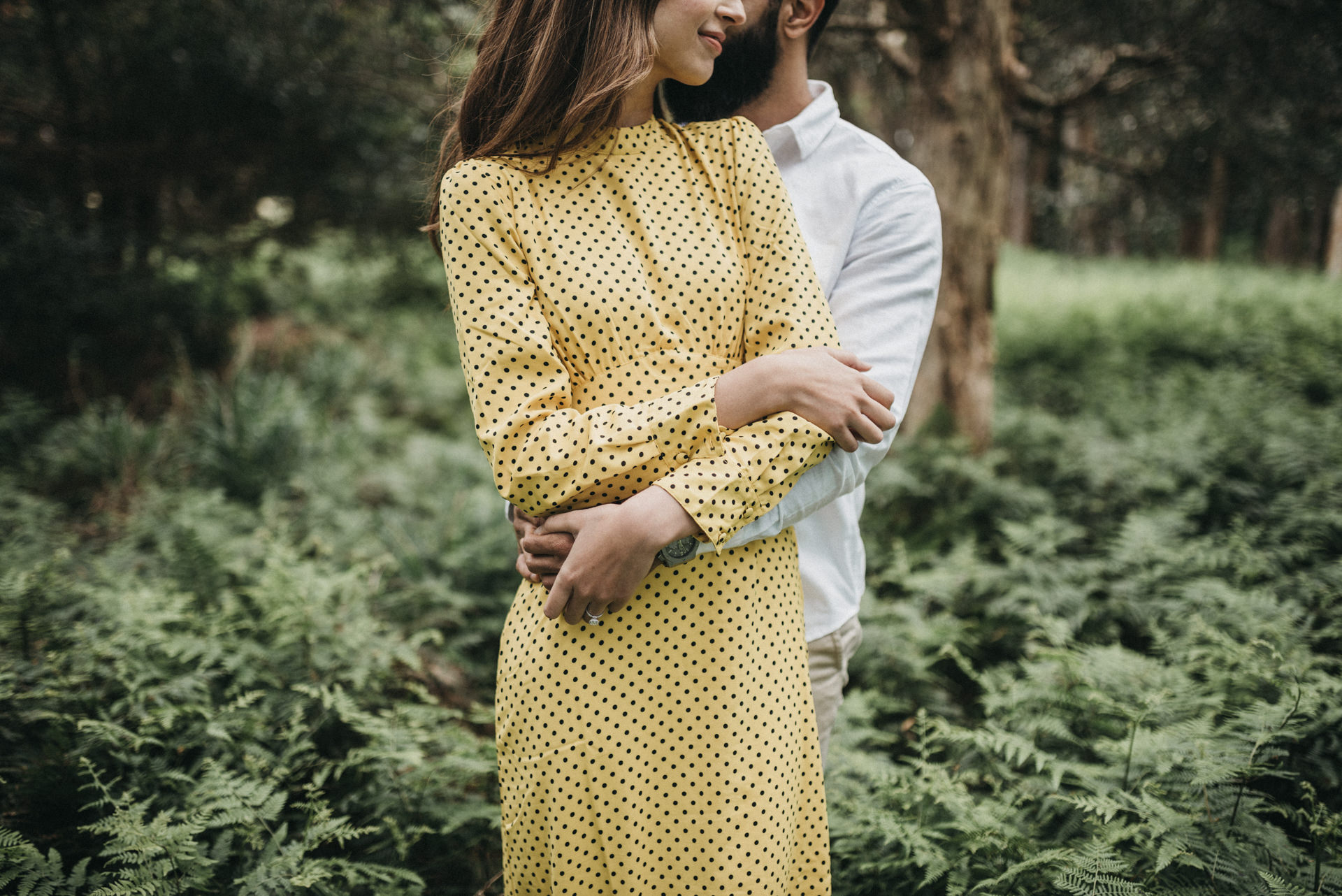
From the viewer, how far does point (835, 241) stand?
72.6 inches

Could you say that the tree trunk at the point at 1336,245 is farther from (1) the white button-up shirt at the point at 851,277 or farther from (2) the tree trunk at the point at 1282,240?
(1) the white button-up shirt at the point at 851,277

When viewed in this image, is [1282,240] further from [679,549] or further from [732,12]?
[679,549]

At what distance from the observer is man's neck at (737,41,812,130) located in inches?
78.9

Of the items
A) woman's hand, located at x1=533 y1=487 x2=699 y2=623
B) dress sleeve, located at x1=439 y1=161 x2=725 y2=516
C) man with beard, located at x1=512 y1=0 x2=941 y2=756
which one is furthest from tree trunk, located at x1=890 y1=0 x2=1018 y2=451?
woman's hand, located at x1=533 y1=487 x2=699 y2=623

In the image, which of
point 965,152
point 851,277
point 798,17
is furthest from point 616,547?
point 965,152

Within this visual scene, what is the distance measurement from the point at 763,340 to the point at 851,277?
0.41 meters

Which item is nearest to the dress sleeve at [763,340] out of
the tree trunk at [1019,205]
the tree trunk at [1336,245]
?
the tree trunk at [1336,245]

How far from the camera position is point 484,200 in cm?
137

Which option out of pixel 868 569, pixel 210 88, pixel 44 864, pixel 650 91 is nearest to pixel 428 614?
pixel 44 864

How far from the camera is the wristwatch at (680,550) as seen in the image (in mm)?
1361

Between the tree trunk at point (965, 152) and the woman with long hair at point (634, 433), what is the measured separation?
12.5 feet

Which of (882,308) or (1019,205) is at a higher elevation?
(1019,205)

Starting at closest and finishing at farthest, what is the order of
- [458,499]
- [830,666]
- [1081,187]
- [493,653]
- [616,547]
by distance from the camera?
[616,547]
[830,666]
[493,653]
[458,499]
[1081,187]

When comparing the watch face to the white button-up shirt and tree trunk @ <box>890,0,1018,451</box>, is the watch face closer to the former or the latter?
the white button-up shirt
